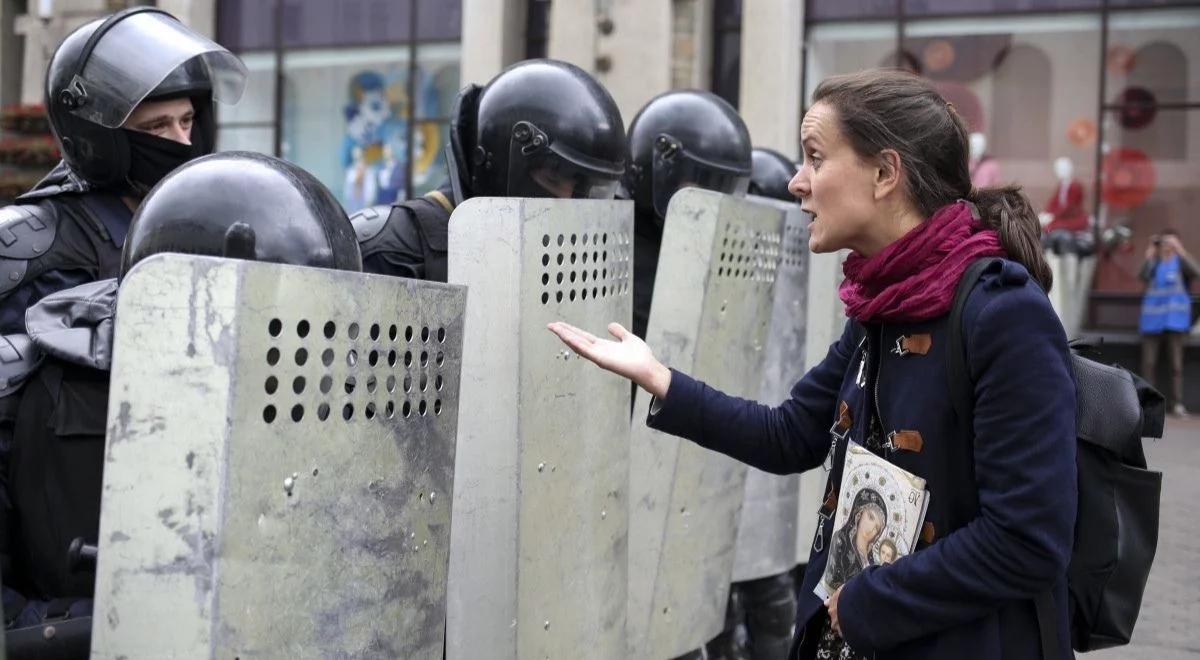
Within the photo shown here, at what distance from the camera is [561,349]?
3.00 meters

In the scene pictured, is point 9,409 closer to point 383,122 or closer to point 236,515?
point 236,515

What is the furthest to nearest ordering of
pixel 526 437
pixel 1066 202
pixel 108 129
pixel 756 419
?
1. pixel 1066 202
2. pixel 108 129
3. pixel 526 437
4. pixel 756 419

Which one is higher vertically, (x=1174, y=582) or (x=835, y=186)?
(x=835, y=186)

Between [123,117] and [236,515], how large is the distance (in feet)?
5.80

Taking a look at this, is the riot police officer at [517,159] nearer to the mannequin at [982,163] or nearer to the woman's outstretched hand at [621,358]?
the woman's outstretched hand at [621,358]

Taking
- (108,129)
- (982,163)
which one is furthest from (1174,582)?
(982,163)

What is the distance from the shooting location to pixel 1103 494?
2166mm

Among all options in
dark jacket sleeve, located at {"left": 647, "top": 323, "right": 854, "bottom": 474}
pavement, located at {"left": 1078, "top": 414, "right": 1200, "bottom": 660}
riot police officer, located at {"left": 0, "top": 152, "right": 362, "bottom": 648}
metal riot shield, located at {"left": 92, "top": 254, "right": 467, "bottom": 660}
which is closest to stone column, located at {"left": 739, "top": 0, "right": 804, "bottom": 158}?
pavement, located at {"left": 1078, "top": 414, "right": 1200, "bottom": 660}

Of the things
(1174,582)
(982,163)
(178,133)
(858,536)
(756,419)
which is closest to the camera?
(858,536)

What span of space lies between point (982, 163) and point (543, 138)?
11.6 m

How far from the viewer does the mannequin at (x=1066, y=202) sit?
13.9 m

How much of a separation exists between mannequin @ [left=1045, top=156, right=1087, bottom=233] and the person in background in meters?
0.87

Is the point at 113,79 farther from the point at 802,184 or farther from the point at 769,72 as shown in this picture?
the point at 769,72

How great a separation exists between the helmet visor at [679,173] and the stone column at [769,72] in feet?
32.7
